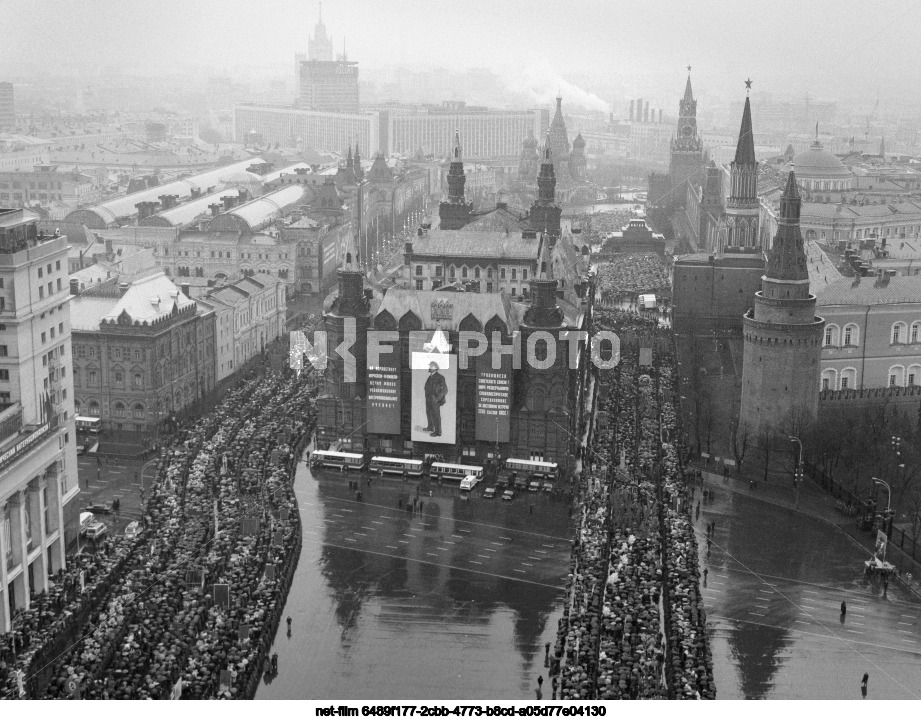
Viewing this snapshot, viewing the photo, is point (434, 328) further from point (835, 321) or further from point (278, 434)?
point (835, 321)

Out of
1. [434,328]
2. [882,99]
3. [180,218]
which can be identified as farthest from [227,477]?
[882,99]

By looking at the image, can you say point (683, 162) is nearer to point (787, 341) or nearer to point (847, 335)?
Answer: point (847, 335)

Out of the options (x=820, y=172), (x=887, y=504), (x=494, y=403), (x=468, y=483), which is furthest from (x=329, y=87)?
(x=887, y=504)

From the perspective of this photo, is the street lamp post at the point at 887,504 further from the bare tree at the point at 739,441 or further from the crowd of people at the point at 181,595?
the crowd of people at the point at 181,595

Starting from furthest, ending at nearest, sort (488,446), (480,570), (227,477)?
(488,446)
(227,477)
(480,570)

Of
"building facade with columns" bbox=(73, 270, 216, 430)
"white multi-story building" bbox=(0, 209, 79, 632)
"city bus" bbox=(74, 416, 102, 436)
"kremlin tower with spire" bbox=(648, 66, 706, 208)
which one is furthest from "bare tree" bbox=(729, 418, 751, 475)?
"kremlin tower with spire" bbox=(648, 66, 706, 208)

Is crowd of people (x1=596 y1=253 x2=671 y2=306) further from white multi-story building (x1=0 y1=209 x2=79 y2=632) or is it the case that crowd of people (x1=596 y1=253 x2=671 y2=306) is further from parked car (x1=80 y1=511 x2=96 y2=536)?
white multi-story building (x1=0 y1=209 x2=79 y2=632)
